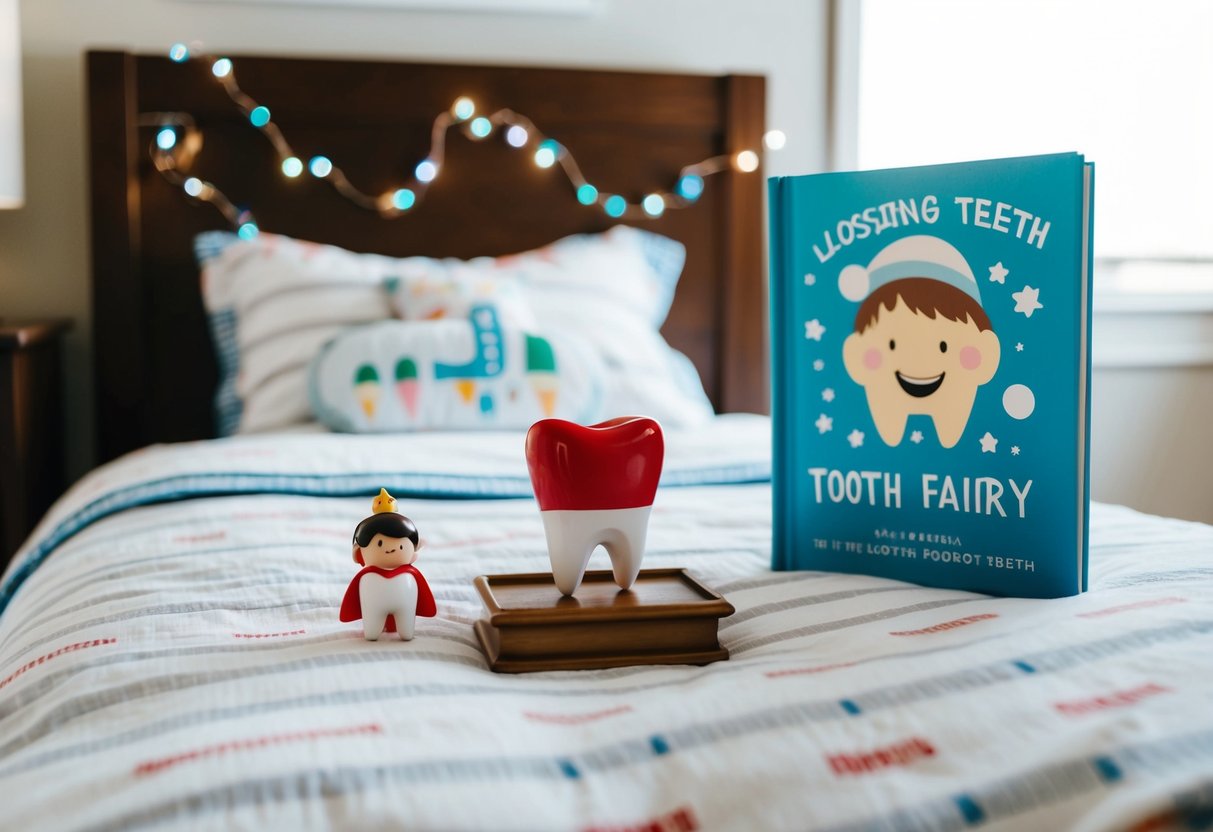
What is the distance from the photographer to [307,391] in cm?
174

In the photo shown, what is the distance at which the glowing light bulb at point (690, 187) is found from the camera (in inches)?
89.8

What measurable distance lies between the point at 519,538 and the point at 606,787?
56 cm

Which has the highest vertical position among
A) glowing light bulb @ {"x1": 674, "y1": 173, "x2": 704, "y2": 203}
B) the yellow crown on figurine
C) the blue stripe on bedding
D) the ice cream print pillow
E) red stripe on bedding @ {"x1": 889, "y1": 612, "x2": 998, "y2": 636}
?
glowing light bulb @ {"x1": 674, "y1": 173, "x2": 704, "y2": 203}

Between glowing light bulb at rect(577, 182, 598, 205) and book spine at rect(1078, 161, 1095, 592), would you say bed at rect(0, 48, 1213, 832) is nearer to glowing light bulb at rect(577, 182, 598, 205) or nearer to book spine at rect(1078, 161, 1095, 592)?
book spine at rect(1078, 161, 1095, 592)

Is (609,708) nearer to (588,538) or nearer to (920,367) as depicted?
(588,538)

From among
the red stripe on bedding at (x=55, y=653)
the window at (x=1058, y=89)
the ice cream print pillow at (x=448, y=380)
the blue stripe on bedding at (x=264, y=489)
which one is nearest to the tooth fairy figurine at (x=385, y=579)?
the red stripe on bedding at (x=55, y=653)

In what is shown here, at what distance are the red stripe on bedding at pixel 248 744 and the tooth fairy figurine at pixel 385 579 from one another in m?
0.16

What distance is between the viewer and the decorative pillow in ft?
6.07

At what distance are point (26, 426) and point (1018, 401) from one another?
1.62m

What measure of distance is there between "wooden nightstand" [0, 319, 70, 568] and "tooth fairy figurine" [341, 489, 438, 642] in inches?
48.7

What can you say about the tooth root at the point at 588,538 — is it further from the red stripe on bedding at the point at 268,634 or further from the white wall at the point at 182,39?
the white wall at the point at 182,39

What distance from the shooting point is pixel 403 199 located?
2.17 m

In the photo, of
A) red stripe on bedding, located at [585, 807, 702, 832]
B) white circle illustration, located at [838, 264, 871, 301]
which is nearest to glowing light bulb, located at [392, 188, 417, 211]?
white circle illustration, located at [838, 264, 871, 301]

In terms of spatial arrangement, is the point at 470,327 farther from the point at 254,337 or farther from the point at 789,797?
the point at 789,797
